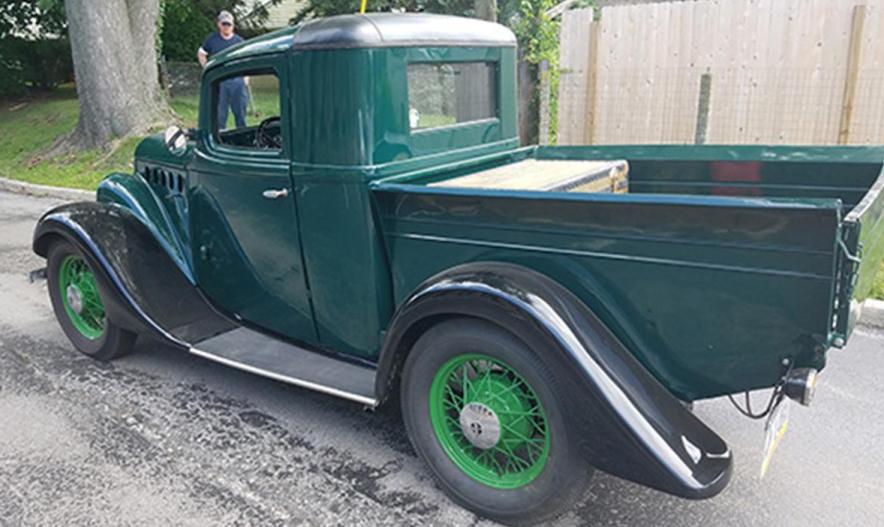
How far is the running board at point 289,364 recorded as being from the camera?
10.9 ft

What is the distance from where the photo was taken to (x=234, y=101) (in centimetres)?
489

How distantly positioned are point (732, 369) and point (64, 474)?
283 centimetres

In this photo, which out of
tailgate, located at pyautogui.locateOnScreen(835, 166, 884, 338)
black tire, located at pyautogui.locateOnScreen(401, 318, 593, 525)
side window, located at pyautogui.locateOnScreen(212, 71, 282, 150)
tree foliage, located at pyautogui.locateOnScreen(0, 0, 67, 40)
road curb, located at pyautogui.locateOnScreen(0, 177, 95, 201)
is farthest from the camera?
tree foliage, located at pyautogui.locateOnScreen(0, 0, 67, 40)

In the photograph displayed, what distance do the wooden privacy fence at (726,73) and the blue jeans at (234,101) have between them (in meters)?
4.62

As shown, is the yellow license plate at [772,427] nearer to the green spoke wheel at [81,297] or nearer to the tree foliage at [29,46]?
the green spoke wheel at [81,297]

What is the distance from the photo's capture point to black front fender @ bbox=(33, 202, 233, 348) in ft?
13.3

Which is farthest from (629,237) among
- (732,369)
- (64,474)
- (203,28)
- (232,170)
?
(203,28)

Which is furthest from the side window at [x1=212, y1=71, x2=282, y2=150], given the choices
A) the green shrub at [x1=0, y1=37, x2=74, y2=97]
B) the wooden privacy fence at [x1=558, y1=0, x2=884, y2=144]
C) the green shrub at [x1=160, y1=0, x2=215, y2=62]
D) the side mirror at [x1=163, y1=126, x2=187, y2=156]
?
the green shrub at [x1=160, y1=0, x2=215, y2=62]

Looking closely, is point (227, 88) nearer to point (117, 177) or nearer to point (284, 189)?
point (117, 177)

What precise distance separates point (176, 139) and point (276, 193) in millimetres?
1012

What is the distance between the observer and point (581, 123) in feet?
28.3

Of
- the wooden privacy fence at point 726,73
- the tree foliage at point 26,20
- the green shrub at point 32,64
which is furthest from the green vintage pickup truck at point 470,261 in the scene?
the tree foliage at point 26,20

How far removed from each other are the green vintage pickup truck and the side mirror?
0.02 meters

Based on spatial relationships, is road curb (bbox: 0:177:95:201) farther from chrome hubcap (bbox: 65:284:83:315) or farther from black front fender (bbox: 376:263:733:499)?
black front fender (bbox: 376:263:733:499)
